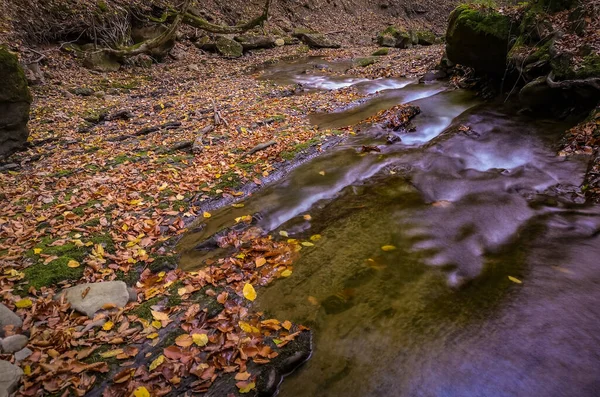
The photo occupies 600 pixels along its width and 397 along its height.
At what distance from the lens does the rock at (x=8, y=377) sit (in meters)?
2.66

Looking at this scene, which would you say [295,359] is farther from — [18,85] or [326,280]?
[18,85]

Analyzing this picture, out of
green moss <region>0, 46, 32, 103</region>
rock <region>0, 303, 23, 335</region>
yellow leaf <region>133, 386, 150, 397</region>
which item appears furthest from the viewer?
green moss <region>0, 46, 32, 103</region>

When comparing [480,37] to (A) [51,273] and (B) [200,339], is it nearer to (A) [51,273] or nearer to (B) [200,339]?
(B) [200,339]

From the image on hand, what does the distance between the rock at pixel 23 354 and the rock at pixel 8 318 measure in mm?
392

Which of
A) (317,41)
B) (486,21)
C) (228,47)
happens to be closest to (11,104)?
(486,21)

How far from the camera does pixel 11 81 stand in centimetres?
771

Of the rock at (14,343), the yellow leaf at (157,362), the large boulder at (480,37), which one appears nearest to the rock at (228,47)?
the large boulder at (480,37)

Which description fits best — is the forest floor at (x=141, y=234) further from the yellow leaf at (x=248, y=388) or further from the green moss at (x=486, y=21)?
the green moss at (x=486, y=21)

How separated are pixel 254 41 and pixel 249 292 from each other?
19461 millimetres

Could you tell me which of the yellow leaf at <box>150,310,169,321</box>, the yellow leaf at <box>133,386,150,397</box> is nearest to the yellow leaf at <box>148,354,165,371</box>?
the yellow leaf at <box>133,386,150,397</box>

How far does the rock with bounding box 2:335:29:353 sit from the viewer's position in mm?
3096

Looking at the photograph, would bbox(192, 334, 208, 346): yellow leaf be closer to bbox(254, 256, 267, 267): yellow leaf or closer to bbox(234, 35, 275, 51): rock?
bbox(254, 256, 267, 267): yellow leaf

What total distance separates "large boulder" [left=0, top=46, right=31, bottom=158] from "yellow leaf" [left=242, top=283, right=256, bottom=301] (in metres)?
7.41

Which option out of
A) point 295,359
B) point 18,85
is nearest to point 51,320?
point 295,359
